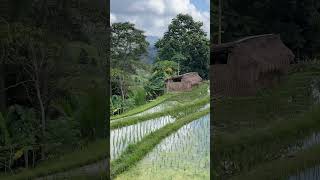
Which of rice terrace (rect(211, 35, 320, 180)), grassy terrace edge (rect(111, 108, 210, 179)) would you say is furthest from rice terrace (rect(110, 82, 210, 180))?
rice terrace (rect(211, 35, 320, 180))

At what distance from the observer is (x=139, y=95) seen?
13.9 feet

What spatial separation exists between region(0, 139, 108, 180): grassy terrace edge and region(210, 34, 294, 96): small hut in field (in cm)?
98

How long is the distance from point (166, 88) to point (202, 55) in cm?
39

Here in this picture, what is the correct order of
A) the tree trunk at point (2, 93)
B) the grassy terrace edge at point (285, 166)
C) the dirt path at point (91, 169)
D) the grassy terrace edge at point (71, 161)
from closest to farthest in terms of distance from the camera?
the tree trunk at point (2, 93), the grassy terrace edge at point (71, 161), the dirt path at point (91, 169), the grassy terrace edge at point (285, 166)

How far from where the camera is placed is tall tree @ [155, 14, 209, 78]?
4137 millimetres

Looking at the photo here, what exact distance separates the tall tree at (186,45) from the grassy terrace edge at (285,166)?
0.85 metres

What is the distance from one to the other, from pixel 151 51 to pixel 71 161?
40.9 inches

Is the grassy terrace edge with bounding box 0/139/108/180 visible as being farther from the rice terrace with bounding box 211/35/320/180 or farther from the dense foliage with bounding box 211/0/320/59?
the dense foliage with bounding box 211/0/320/59

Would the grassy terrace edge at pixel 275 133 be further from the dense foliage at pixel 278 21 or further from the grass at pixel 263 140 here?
the dense foliage at pixel 278 21

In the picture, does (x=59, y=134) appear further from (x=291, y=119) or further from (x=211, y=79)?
(x=291, y=119)

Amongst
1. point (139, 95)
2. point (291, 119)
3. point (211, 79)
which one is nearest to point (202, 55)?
point (211, 79)

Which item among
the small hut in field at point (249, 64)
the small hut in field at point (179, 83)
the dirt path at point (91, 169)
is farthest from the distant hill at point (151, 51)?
the dirt path at point (91, 169)

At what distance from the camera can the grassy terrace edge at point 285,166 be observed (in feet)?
13.9

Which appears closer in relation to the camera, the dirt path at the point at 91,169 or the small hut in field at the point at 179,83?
the dirt path at the point at 91,169
